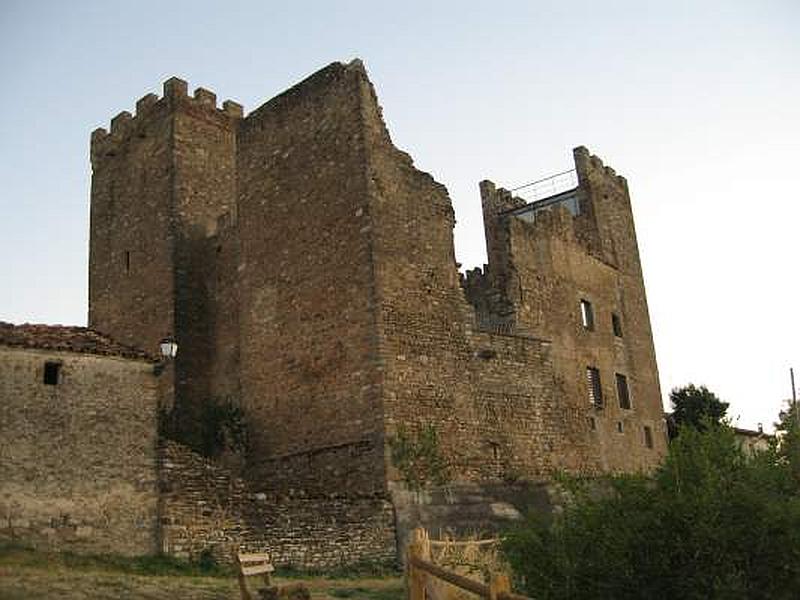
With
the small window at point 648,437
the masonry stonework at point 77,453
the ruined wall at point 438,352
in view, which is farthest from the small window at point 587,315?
the masonry stonework at point 77,453

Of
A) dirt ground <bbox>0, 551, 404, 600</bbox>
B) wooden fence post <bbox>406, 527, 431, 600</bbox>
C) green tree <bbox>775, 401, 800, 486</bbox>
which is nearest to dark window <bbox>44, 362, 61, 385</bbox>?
dirt ground <bbox>0, 551, 404, 600</bbox>

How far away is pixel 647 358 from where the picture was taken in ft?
93.6

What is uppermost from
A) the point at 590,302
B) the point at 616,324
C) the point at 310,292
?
the point at 590,302

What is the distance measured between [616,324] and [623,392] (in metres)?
2.11

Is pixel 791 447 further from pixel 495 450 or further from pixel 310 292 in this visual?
pixel 310 292

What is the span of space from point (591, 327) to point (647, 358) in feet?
11.3

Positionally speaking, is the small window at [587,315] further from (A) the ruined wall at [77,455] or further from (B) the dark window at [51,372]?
(B) the dark window at [51,372]

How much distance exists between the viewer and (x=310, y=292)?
20.4 m

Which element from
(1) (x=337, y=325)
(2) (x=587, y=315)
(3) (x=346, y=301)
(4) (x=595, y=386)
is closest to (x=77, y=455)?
(1) (x=337, y=325)

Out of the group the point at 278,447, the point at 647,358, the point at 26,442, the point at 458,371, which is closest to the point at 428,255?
the point at 458,371

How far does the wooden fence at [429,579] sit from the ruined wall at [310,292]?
7.38 m

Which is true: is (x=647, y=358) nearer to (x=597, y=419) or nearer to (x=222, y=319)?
(x=597, y=419)

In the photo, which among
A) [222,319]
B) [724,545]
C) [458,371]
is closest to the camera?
[724,545]

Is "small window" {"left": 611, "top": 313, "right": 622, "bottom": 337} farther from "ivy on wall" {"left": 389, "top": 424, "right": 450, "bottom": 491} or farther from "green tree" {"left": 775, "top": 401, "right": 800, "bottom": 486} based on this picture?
"green tree" {"left": 775, "top": 401, "right": 800, "bottom": 486}
